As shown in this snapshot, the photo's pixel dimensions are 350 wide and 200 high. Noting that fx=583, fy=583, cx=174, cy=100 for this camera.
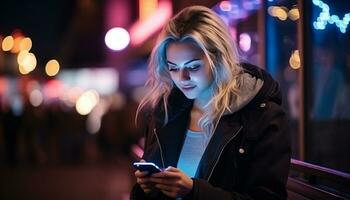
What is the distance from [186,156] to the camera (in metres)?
2.78

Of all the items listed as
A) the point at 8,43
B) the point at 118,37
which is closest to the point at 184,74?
the point at 118,37

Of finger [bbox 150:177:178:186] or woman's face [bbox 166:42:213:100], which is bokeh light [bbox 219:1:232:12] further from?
finger [bbox 150:177:178:186]

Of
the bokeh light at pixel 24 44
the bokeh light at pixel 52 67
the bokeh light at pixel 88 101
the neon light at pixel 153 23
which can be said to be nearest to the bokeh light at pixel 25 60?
the bokeh light at pixel 24 44

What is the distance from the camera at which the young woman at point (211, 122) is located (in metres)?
2.45

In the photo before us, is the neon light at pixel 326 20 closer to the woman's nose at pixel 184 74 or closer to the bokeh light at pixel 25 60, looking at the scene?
the woman's nose at pixel 184 74

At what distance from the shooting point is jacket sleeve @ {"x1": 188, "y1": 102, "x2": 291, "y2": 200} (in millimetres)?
2434

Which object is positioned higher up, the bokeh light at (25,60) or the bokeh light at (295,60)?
the bokeh light at (295,60)

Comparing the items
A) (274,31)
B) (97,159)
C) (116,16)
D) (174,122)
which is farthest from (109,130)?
(174,122)

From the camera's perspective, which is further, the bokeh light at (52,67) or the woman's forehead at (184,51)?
the bokeh light at (52,67)

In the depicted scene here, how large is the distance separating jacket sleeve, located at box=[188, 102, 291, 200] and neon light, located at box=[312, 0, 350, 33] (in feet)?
3.92

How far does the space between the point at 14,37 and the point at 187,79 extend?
67.5ft

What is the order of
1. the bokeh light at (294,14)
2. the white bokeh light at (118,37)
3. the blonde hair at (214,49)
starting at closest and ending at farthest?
the blonde hair at (214,49)
the bokeh light at (294,14)
the white bokeh light at (118,37)

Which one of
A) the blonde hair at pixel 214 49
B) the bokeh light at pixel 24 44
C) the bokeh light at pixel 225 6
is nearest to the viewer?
the blonde hair at pixel 214 49

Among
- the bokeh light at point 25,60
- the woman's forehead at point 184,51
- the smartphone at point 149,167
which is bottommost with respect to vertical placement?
the bokeh light at point 25,60
